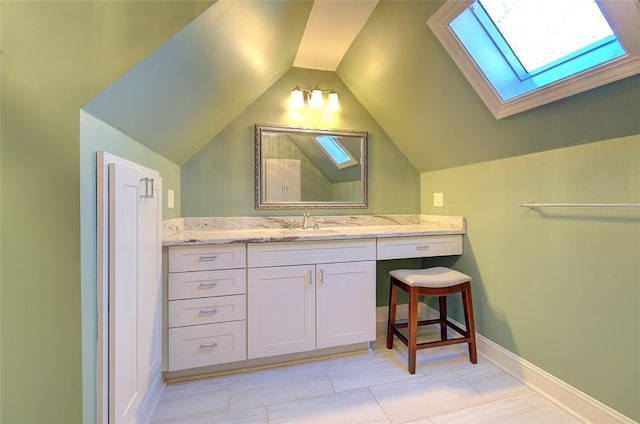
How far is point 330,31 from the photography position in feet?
6.27

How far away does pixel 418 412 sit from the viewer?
4.70 ft

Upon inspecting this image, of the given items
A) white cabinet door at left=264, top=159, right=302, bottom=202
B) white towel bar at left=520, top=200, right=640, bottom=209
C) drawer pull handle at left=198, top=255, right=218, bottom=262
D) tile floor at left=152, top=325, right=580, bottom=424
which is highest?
white cabinet door at left=264, top=159, right=302, bottom=202

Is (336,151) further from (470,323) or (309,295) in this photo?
(470,323)

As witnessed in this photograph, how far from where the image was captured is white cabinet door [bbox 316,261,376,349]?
186 cm

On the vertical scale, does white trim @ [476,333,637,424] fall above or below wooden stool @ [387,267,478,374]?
below

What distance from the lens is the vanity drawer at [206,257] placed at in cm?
161

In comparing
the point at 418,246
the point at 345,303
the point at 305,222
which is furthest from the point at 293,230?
the point at 418,246

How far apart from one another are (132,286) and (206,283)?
52 cm

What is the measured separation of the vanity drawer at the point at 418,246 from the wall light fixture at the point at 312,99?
48.9 inches

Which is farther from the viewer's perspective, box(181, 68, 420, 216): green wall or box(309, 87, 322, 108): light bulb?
box(309, 87, 322, 108): light bulb

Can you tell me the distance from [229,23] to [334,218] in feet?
5.28

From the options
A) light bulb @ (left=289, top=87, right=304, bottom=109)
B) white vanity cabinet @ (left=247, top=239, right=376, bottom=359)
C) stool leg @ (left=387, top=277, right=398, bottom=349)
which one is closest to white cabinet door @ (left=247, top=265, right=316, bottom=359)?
white vanity cabinet @ (left=247, top=239, right=376, bottom=359)

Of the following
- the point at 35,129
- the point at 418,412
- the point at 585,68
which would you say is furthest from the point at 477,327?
the point at 35,129

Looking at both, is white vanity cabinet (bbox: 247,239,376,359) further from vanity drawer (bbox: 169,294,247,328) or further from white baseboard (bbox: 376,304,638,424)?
white baseboard (bbox: 376,304,638,424)
